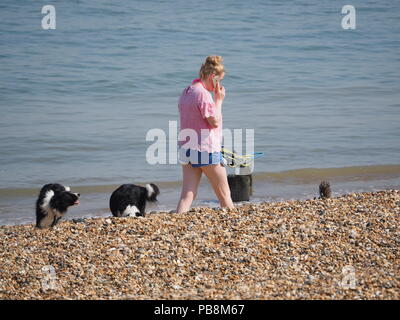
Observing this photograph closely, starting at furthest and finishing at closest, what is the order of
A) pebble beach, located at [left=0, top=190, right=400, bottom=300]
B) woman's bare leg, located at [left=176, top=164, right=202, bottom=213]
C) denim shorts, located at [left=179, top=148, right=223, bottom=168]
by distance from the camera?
woman's bare leg, located at [left=176, top=164, right=202, bottom=213]
denim shorts, located at [left=179, top=148, right=223, bottom=168]
pebble beach, located at [left=0, top=190, right=400, bottom=300]

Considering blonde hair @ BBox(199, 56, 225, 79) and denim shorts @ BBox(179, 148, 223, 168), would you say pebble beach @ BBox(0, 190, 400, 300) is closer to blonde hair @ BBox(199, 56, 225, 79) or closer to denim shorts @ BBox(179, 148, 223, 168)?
denim shorts @ BBox(179, 148, 223, 168)

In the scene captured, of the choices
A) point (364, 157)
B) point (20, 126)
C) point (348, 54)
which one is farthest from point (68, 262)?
point (348, 54)

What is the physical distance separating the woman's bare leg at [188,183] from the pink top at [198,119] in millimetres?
273

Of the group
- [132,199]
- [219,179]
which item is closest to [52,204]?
[132,199]

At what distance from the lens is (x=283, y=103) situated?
16.1 metres

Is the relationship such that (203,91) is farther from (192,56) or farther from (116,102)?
(192,56)

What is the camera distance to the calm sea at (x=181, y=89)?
10914 millimetres

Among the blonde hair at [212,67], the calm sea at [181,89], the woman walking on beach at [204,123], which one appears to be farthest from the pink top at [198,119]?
the calm sea at [181,89]

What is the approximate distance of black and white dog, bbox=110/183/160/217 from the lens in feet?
24.1

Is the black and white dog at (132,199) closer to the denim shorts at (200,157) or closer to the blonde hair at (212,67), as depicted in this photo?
the denim shorts at (200,157)

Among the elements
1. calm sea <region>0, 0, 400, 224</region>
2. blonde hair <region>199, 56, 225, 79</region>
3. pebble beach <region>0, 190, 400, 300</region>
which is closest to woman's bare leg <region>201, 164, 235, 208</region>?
pebble beach <region>0, 190, 400, 300</region>

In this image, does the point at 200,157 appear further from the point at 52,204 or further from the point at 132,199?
the point at 52,204

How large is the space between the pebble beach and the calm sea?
2.59 m

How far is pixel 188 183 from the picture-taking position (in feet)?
23.2
